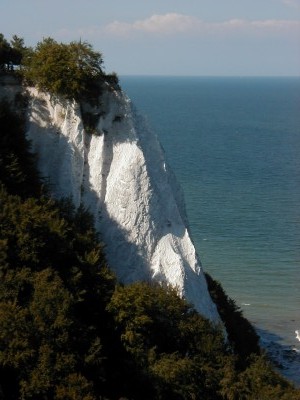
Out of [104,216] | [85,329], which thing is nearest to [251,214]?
[104,216]

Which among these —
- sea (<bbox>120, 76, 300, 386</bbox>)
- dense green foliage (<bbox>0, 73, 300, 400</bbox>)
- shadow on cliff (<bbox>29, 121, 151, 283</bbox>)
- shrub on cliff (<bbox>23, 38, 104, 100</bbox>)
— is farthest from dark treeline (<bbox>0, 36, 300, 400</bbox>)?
sea (<bbox>120, 76, 300, 386</bbox>)

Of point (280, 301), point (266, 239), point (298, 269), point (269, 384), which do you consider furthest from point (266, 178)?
point (269, 384)

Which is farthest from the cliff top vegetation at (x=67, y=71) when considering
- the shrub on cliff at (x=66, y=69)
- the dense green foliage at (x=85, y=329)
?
the dense green foliage at (x=85, y=329)

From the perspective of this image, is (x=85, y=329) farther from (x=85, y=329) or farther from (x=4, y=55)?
(x=4, y=55)

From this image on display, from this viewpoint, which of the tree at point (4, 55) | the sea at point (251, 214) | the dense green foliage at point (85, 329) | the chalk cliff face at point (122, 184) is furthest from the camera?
the sea at point (251, 214)

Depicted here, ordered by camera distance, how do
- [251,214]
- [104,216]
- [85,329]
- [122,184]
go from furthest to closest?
[251,214]
[104,216]
[122,184]
[85,329]

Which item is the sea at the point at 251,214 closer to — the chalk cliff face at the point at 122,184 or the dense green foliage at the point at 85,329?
the chalk cliff face at the point at 122,184
